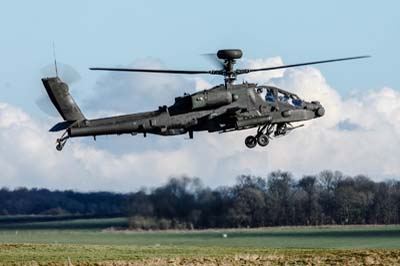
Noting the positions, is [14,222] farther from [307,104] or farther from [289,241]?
[307,104]

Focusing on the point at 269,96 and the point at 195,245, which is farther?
the point at 195,245

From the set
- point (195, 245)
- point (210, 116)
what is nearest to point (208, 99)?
point (210, 116)

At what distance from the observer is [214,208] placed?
10681 centimetres

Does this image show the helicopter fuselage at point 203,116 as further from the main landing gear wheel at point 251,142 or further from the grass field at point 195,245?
the grass field at point 195,245

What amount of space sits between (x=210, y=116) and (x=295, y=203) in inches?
2794

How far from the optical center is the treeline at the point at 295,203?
10700 centimetres

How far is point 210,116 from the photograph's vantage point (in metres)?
51.2

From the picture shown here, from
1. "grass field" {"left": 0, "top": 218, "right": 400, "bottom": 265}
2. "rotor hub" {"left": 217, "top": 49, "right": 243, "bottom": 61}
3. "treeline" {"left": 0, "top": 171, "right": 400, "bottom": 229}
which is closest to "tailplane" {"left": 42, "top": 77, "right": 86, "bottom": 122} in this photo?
"rotor hub" {"left": 217, "top": 49, "right": 243, "bottom": 61}

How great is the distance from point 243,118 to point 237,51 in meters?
3.84

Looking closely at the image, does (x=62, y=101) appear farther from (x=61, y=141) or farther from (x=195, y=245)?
(x=195, y=245)

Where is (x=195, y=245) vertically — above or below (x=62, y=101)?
below

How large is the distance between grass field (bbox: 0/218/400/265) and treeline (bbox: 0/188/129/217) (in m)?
2.00

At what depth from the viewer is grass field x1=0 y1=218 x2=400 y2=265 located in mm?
67625

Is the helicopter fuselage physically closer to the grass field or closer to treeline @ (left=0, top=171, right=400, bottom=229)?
the grass field
